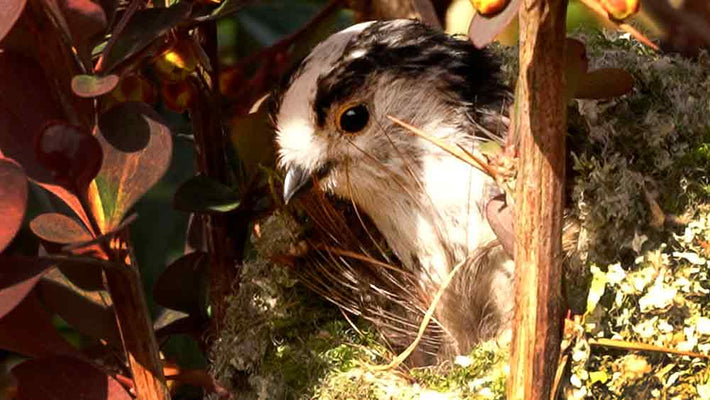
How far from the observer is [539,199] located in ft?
2.47

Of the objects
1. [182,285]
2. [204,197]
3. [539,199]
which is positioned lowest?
[182,285]

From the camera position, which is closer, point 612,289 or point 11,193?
point 11,193

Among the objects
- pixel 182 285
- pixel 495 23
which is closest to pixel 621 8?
pixel 495 23

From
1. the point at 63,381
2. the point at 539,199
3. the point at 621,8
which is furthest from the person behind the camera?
the point at 63,381

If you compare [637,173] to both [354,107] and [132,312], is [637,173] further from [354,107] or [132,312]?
[132,312]

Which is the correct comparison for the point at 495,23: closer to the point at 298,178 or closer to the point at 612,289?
the point at 612,289

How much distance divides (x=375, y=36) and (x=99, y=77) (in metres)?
0.47

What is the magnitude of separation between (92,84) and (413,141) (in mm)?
509

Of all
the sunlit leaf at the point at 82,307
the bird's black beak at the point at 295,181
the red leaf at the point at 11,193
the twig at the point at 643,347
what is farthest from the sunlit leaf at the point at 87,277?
the twig at the point at 643,347

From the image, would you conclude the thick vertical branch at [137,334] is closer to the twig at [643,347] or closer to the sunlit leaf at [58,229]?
the sunlit leaf at [58,229]

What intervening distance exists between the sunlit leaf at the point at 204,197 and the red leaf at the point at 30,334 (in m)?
0.17

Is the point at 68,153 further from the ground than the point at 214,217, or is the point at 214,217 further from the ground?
the point at 68,153

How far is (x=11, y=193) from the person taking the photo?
0.74m

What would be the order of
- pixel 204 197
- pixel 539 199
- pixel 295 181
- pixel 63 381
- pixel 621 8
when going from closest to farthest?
pixel 621 8, pixel 539 199, pixel 63 381, pixel 204 197, pixel 295 181
